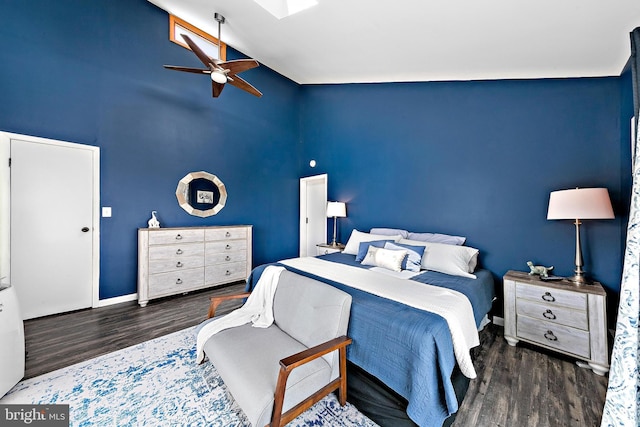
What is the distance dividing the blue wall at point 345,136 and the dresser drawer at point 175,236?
1.32 feet

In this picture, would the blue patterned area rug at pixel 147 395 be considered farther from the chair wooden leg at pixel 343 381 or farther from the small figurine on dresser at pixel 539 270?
the small figurine on dresser at pixel 539 270

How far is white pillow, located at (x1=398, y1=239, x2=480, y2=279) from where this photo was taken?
8.68ft

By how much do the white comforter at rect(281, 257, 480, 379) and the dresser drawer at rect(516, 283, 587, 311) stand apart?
847 millimetres

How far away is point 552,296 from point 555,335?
325 mm

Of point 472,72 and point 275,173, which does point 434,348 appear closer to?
point 472,72

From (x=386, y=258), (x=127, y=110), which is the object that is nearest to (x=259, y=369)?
(x=386, y=258)

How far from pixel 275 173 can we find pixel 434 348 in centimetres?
424

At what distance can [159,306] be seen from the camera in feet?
10.6

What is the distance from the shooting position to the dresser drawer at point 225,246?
12.5 feet

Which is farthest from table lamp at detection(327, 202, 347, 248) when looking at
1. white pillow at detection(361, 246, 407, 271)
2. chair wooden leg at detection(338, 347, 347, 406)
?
chair wooden leg at detection(338, 347, 347, 406)

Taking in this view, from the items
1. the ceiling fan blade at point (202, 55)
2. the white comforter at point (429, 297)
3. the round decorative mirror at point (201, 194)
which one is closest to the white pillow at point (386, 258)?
the white comforter at point (429, 297)

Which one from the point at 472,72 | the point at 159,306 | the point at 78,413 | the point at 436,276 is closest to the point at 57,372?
the point at 78,413

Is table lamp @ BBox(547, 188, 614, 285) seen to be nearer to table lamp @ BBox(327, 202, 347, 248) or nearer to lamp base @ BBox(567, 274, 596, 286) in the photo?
lamp base @ BBox(567, 274, 596, 286)

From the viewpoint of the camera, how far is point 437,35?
8.46 ft
